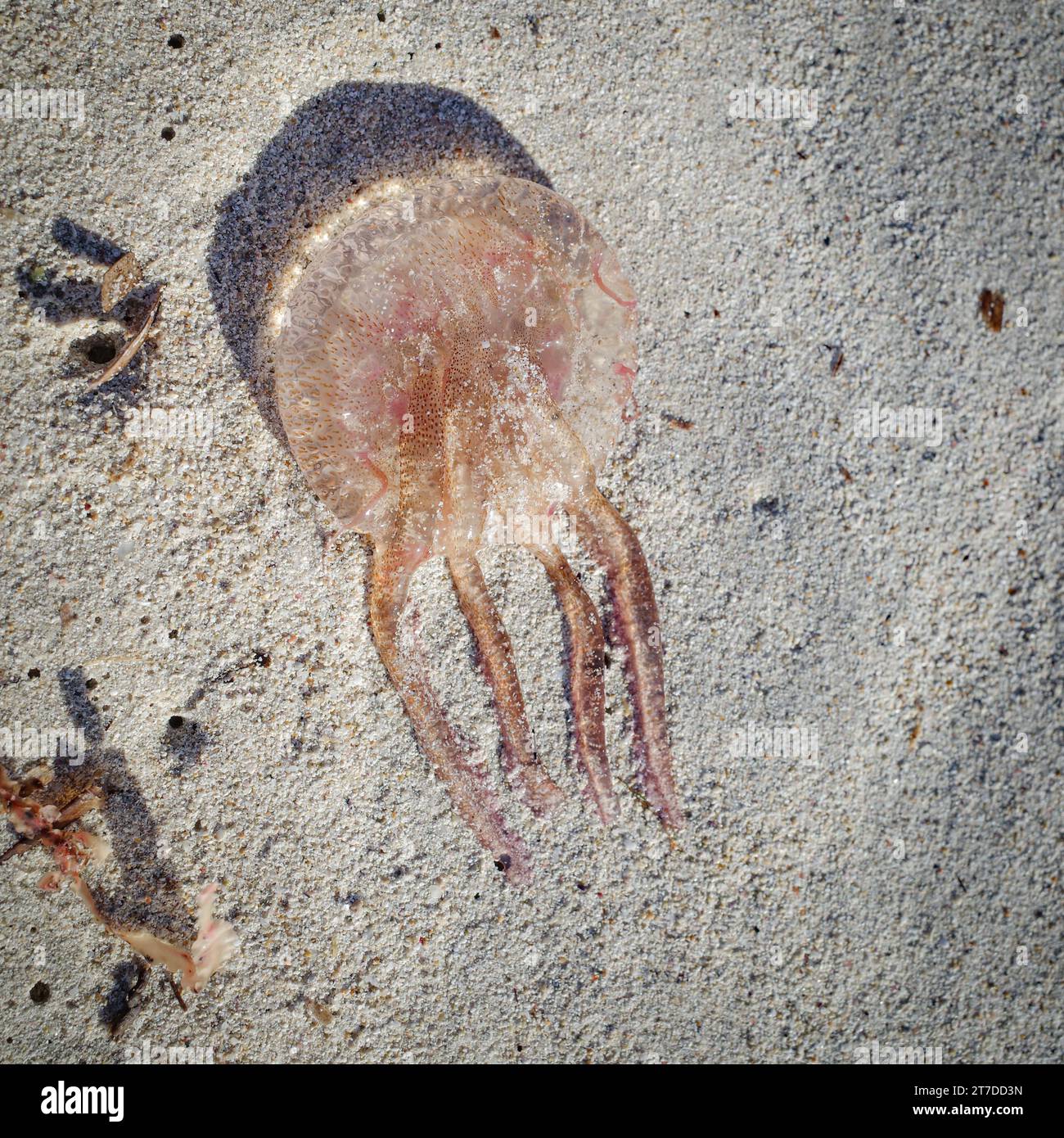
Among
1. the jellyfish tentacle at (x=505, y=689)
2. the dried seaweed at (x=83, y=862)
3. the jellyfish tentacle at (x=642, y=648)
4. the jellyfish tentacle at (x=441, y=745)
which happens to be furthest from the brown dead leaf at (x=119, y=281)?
the jellyfish tentacle at (x=642, y=648)

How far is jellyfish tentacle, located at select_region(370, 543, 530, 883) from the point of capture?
2.27m

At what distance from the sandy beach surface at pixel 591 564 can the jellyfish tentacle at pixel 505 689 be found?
0.20 ft

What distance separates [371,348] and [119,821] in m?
1.61

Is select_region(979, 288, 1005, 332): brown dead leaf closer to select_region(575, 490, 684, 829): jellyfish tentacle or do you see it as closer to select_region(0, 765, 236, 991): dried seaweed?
select_region(575, 490, 684, 829): jellyfish tentacle

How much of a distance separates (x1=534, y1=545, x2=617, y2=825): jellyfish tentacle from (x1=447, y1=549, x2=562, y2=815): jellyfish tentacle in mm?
148

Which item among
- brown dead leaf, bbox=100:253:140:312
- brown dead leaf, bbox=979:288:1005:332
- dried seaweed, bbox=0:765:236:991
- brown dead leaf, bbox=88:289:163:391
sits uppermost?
brown dead leaf, bbox=100:253:140:312

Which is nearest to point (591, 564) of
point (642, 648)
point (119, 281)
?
point (642, 648)

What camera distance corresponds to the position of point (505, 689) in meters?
2.31

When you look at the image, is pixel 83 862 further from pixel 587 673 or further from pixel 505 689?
pixel 587 673

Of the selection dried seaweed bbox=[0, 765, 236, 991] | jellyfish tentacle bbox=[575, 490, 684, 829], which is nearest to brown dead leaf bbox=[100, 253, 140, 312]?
dried seaweed bbox=[0, 765, 236, 991]

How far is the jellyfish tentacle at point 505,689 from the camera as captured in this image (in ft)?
7.36

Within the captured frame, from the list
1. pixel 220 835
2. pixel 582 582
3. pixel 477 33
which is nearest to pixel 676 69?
pixel 477 33
